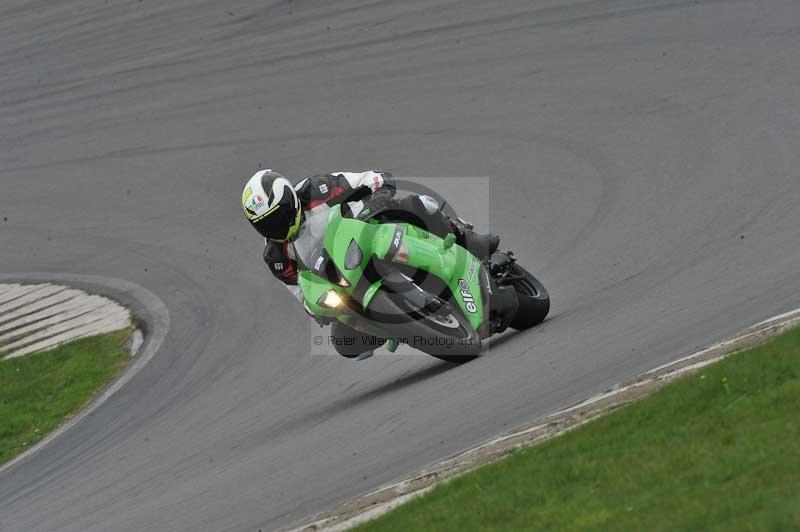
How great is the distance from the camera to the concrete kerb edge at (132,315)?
12266mm

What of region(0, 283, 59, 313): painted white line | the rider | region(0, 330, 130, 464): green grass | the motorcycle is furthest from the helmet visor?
region(0, 283, 59, 313): painted white line

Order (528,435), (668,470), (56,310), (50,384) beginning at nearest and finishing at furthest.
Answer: (668,470) < (528,435) < (50,384) < (56,310)

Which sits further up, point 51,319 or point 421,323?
point 51,319

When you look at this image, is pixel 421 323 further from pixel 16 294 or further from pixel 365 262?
pixel 16 294

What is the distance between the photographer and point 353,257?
9.77m

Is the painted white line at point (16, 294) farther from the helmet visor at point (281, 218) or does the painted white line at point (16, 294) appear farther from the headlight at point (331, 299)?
the headlight at point (331, 299)

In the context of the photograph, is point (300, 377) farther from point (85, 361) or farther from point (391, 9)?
point (391, 9)

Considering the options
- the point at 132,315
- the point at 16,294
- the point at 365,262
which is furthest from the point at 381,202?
the point at 16,294

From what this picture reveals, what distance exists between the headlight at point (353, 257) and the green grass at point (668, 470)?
284cm

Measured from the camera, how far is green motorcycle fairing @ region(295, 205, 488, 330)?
9789mm

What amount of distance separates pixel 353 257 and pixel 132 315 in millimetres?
5510

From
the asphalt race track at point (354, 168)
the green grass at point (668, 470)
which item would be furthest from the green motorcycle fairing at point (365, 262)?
the green grass at point (668, 470)

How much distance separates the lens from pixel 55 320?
14906mm

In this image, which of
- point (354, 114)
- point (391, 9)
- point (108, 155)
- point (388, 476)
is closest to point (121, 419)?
point (388, 476)
